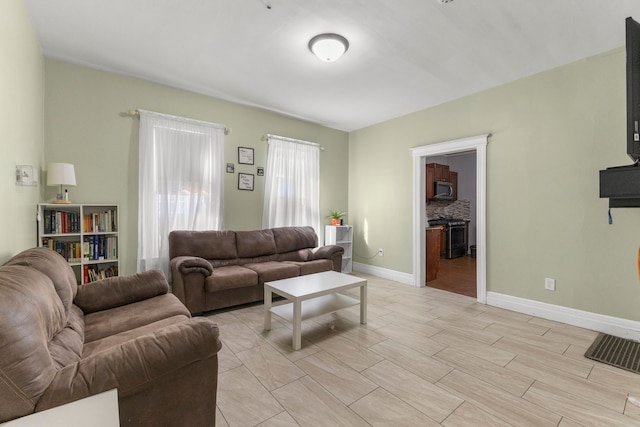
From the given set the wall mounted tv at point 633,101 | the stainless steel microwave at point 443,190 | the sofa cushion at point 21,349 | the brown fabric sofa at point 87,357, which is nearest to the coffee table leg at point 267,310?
the brown fabric sofa at point 87,357

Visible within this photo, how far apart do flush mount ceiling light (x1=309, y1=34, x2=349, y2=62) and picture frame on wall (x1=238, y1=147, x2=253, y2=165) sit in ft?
6.58

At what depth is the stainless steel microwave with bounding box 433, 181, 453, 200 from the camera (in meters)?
6.70

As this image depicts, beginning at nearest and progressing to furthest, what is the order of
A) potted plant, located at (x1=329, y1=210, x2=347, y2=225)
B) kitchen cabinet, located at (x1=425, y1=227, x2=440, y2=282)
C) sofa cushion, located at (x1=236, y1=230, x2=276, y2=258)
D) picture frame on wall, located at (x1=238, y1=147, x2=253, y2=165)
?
sofa cushion, located at (x1=236, y1=230, x2=276, y2=258)
picture frame on wall, located at (x1=238, y1=147, x2=253, y2=165)
kitchen cabinet, located at (x1=425, y1=227, x2=440, y2=282)
potted plant, located at (x1=329, y1=210, x2=347, y2=225)

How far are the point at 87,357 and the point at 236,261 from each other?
2520 mm

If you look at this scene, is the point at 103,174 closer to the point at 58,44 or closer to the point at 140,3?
the point at 58,44

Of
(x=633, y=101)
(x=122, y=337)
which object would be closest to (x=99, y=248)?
(x=122, y=337)

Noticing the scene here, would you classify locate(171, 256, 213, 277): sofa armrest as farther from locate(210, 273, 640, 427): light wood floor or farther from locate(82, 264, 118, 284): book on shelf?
locate(82, 264, 118, 284): book on shelf

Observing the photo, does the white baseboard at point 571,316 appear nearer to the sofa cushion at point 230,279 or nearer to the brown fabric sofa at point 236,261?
the brown fabric sofa at point 236,261

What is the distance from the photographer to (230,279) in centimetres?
324

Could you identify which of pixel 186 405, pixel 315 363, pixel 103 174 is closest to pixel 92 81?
pixel 103 174

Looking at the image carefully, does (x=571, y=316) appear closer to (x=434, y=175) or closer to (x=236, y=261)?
(x=236, y=261)

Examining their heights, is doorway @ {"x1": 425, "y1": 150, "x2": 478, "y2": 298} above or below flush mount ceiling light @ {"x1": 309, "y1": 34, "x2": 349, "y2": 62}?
below

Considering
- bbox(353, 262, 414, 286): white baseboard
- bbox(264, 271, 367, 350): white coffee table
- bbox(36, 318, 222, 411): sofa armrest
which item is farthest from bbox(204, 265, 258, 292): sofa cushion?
bbox(353, 262, 414, 286): white baseboard

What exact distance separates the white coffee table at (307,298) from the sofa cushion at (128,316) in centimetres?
86
